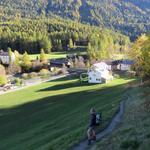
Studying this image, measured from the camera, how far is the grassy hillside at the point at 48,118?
3656 cm

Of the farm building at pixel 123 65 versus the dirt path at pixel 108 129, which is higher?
the dirt path at pixel 108 129

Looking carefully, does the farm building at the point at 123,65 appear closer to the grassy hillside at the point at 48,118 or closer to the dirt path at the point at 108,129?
the grassy hillside at the point at 48,118

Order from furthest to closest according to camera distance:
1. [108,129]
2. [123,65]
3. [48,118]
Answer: [123,65], [48,118], [108,129]

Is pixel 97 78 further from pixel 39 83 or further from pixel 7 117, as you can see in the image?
pixel 7 117

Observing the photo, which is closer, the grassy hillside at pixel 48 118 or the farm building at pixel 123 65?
the grassy hillside at pixel 48 118

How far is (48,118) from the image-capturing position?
60.1 meters

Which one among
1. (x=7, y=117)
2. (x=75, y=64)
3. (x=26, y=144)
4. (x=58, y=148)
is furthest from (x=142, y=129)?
(x=75, y=64)

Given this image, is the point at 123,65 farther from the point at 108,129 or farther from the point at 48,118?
the point at 108,129

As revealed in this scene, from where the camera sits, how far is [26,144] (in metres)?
39.2

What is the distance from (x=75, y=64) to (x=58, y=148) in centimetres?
14222

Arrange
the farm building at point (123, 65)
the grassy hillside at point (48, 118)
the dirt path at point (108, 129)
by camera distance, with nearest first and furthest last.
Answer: the dirt path at point (108, 129) < the grassy hillside at point (48, 118) < the farm building at point (123, 65)

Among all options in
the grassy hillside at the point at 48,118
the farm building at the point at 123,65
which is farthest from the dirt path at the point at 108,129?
the farm building at the point at 123,65

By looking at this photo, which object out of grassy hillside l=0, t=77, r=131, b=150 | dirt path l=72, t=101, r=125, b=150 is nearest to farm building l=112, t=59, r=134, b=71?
grassy hillside l=0, t=77, r=131, b=150

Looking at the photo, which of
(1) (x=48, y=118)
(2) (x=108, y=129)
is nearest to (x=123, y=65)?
(1) (x=48, y=118)
